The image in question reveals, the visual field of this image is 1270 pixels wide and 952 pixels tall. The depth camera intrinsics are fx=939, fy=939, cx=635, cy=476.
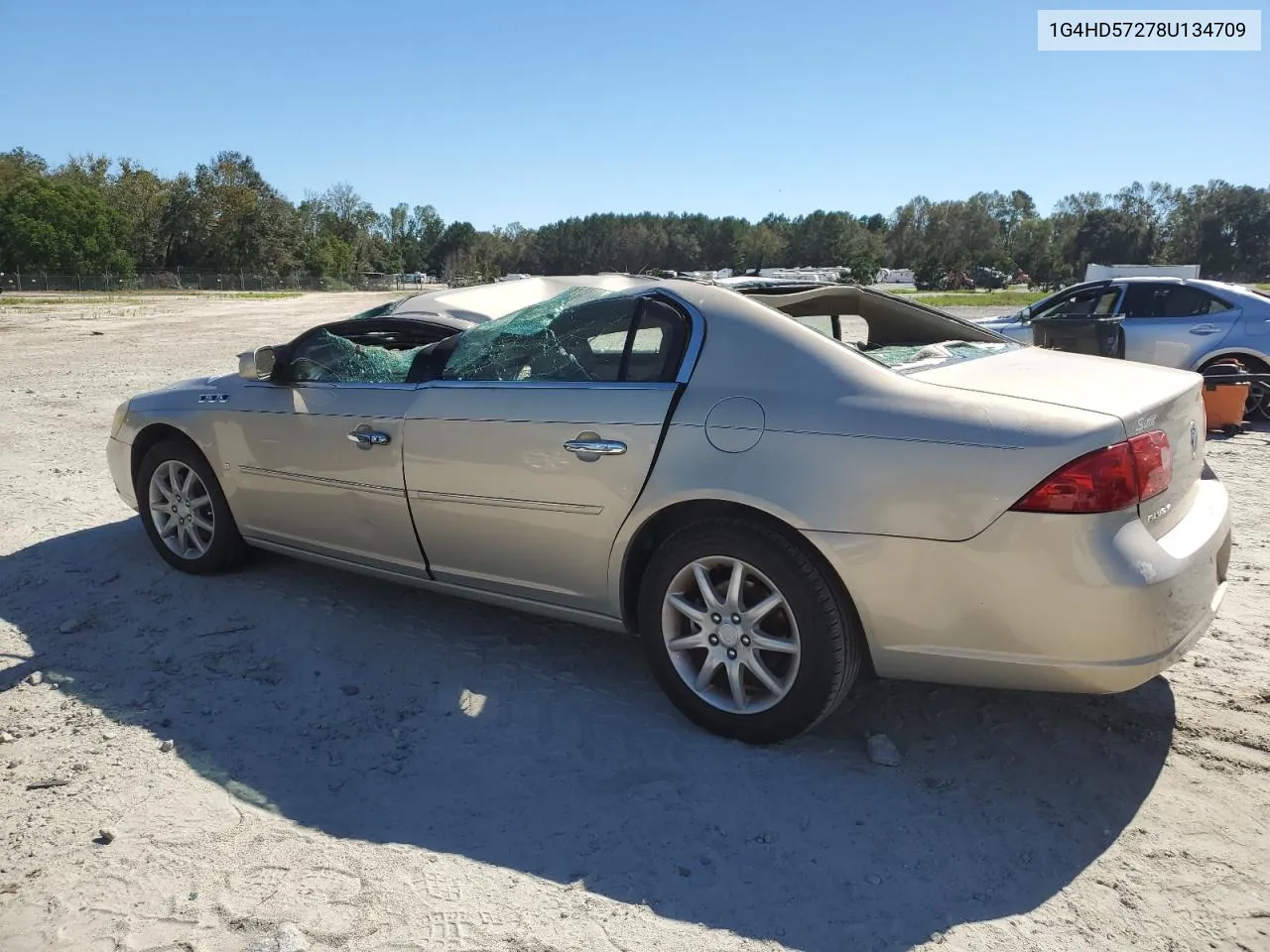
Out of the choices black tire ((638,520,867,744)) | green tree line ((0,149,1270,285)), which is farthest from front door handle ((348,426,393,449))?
green tree line ((0,149,1270,285))

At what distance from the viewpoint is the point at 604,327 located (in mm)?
3670

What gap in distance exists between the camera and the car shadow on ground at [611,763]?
259 cm

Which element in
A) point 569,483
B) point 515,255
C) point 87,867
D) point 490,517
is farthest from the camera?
point 515,255

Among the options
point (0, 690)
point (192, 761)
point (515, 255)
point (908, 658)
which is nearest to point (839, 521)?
point (908, 658)

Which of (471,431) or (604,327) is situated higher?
(604,327)

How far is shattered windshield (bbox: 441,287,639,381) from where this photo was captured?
364cm

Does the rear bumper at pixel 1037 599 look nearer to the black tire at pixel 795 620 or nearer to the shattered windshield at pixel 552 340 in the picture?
the black tire at pixel 795 620

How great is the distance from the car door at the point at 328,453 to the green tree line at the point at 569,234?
5351 cm

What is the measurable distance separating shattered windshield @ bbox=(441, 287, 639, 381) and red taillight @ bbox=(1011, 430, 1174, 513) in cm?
158

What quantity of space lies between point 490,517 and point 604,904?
5.32ft

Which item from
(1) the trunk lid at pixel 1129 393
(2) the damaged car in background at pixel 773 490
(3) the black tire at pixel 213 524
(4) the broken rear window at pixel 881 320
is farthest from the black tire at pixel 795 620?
(3) the black tire at pixel 213 524

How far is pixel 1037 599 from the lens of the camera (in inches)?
106

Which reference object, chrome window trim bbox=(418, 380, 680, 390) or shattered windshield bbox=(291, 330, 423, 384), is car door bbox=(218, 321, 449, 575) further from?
chrome window trim bbox=(418, 380, 680, 390)

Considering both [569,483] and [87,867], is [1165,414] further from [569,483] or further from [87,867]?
[87,867]
